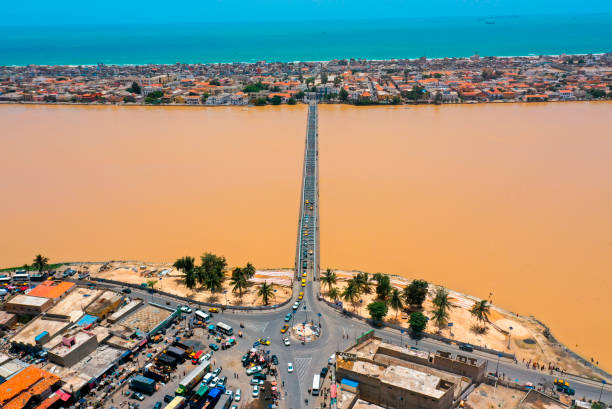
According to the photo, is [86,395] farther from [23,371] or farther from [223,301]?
[223,301]

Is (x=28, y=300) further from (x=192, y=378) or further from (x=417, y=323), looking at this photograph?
(x=417, y=323)

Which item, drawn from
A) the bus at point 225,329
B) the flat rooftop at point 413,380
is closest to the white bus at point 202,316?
the bus at point 225,329

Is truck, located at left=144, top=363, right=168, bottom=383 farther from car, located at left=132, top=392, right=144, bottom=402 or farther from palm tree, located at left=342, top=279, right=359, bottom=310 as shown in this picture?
palm tree, located at left=342, top=279, right=359, bottom=310

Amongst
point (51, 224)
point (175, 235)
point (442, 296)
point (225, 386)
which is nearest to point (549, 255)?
point (442, 296)

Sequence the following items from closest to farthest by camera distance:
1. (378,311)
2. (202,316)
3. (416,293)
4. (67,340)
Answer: (67,340), (378,311), (202,316), (416,293)

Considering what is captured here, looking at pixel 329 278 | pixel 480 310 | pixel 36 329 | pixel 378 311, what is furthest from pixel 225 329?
Result: pixel 480 310

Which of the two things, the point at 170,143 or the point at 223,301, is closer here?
the point at 223,301

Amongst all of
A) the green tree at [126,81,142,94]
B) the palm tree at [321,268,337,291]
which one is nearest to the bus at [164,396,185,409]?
the palm tree at [321,268,337,291]
